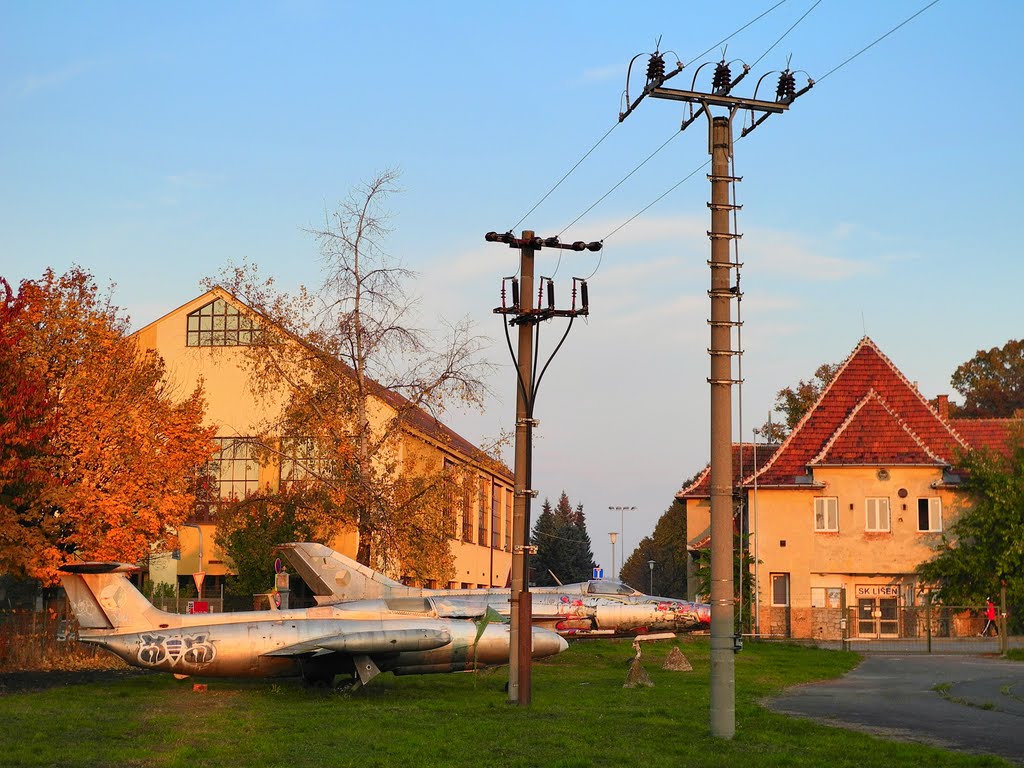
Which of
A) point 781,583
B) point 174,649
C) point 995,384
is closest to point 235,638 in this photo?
point 174,649

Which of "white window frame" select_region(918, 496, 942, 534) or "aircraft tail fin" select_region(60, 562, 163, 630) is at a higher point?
"white window frame" select_region(918, 496, 942, 534)

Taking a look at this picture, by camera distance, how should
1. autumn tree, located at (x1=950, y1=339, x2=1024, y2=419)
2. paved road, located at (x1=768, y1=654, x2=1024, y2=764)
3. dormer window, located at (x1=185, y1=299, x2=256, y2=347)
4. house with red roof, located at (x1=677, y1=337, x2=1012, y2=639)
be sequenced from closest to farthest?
paved road, located at (x1=768, y1=654, x2=1024, y2=764), house with red roof, located at (x1=677, y1=337, x2=1012, y2=639), dormer window, located at (x1=185, y1=299, x2=256, y2=347), autumn tree, located at (x1=950, y1=339, x2=1024, y2=419)

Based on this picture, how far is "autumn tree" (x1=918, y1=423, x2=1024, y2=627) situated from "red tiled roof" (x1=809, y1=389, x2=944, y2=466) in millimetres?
1988

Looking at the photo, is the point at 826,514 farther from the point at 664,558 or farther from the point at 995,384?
the point at 664,558

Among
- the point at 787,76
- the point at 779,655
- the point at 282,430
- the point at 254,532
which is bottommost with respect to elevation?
the point at 779,655

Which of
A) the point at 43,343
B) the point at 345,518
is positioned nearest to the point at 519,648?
the point at 345,518

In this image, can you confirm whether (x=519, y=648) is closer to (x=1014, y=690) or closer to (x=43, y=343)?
(x=1014, y=690)

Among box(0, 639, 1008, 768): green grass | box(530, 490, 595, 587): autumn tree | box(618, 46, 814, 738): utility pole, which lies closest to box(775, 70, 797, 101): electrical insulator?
box(618, 46, 814, 738): utility pole

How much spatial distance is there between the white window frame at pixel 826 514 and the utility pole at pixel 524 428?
30.2 metres

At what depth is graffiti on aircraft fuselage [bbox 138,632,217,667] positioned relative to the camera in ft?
78.8

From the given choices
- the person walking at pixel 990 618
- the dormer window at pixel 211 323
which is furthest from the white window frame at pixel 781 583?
the dormer window at pixel 211 323

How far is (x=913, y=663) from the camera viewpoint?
34375 mm

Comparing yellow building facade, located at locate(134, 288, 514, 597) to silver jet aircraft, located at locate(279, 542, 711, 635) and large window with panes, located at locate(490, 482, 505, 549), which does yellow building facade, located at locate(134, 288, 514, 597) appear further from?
silver jet aircraft, located at locate(279, 542, 711, 635)

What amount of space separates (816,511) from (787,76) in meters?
35.3
